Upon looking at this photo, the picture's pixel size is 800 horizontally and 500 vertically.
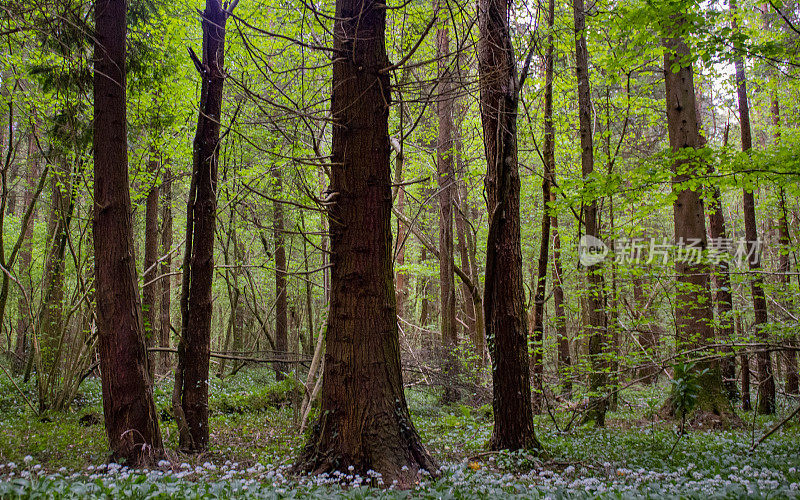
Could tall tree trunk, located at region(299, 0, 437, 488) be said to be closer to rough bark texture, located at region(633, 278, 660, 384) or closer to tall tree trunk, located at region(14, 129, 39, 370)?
rough bark texture, located at region(633, 278, 660, 384)

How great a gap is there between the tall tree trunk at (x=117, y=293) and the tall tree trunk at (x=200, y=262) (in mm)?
1000

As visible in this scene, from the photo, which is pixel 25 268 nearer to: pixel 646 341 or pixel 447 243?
pixel 447 243

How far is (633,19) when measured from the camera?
6.91m

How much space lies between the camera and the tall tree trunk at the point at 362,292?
4.21 metres

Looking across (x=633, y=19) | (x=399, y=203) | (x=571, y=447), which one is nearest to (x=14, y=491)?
(x=571, y=447)

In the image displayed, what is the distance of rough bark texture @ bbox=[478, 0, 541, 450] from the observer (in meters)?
5.90

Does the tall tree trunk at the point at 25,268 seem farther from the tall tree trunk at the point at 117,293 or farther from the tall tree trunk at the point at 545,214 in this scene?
the tall tree trunk at the point at 545,214

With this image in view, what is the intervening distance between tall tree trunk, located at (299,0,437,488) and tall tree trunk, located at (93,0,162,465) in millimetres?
2276

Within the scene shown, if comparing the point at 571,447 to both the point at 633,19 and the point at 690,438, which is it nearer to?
the point at 690,438

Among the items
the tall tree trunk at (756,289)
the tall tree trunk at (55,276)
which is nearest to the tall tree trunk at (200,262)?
the tall tree trunk at (55,276)

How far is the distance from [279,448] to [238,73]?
908cm

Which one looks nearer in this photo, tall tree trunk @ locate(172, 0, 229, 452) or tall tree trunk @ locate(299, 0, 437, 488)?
tall tree trunk @ locate(299, 0, 437, 488)

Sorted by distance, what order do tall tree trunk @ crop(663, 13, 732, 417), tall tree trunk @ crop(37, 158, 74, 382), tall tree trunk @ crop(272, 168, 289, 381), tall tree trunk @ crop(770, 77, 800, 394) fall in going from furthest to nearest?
1. tall tree trunk @ crop(272, 168, 289, 381)
2. tall tree trunk @ crop(770, 77, 800, 394)
3. tall tree trunk @ crop(663, 13, 732, 417)
4. tall tree trunk @ crop(37, 158, 74, 382)

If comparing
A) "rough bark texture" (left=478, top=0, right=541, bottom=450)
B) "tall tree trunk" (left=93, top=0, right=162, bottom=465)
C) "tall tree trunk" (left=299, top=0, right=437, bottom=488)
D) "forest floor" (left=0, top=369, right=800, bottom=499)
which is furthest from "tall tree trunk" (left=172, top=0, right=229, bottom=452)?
"rough bark texture" (left=478, top=0, right=541, bottom=450)
